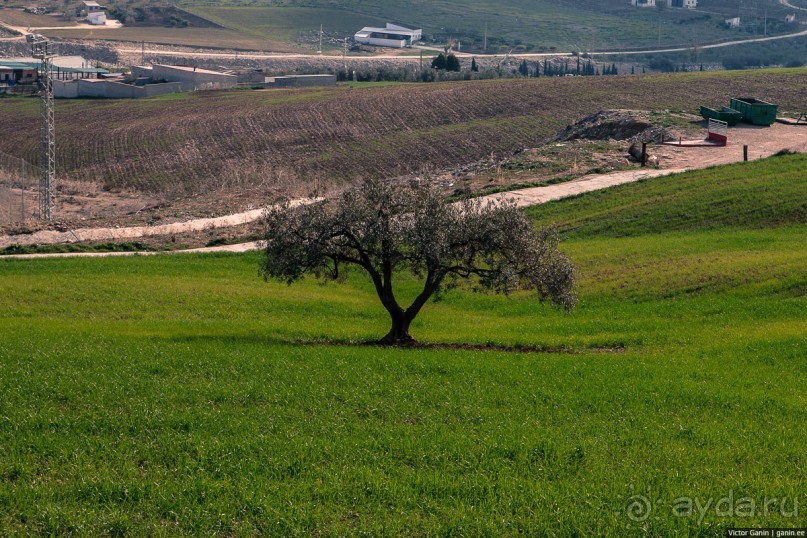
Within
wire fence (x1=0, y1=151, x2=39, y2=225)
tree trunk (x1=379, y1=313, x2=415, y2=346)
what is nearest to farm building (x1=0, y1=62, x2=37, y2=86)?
wire fence (x1=0, y1=151, x2=39, y2=225)

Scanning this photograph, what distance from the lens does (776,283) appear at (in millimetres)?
31297

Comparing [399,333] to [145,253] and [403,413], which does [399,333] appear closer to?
[403,413]

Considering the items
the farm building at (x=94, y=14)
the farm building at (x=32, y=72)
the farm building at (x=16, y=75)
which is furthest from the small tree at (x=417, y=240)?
the farm building at (x=94, y=14)

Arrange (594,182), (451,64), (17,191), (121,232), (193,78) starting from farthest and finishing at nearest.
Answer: (451,64)
(193,78)
(17,191)
(594,182)
(121,232)

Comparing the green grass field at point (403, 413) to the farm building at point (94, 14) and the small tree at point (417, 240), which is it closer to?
the small tree at point (417, 240)

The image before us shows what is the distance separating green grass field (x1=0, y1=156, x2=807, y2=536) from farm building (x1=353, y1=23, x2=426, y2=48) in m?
156

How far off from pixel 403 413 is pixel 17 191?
2178 inches

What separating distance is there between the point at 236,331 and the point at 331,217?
416 cm

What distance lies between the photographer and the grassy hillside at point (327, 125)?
74500 millimetres

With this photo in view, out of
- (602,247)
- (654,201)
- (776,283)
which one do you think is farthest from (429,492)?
(654,201)

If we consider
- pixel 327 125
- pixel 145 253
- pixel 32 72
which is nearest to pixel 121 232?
pixel 145 253

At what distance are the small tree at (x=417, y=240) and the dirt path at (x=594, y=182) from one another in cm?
2035

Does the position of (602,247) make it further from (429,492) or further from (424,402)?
(429,492)

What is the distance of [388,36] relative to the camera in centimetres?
18738
